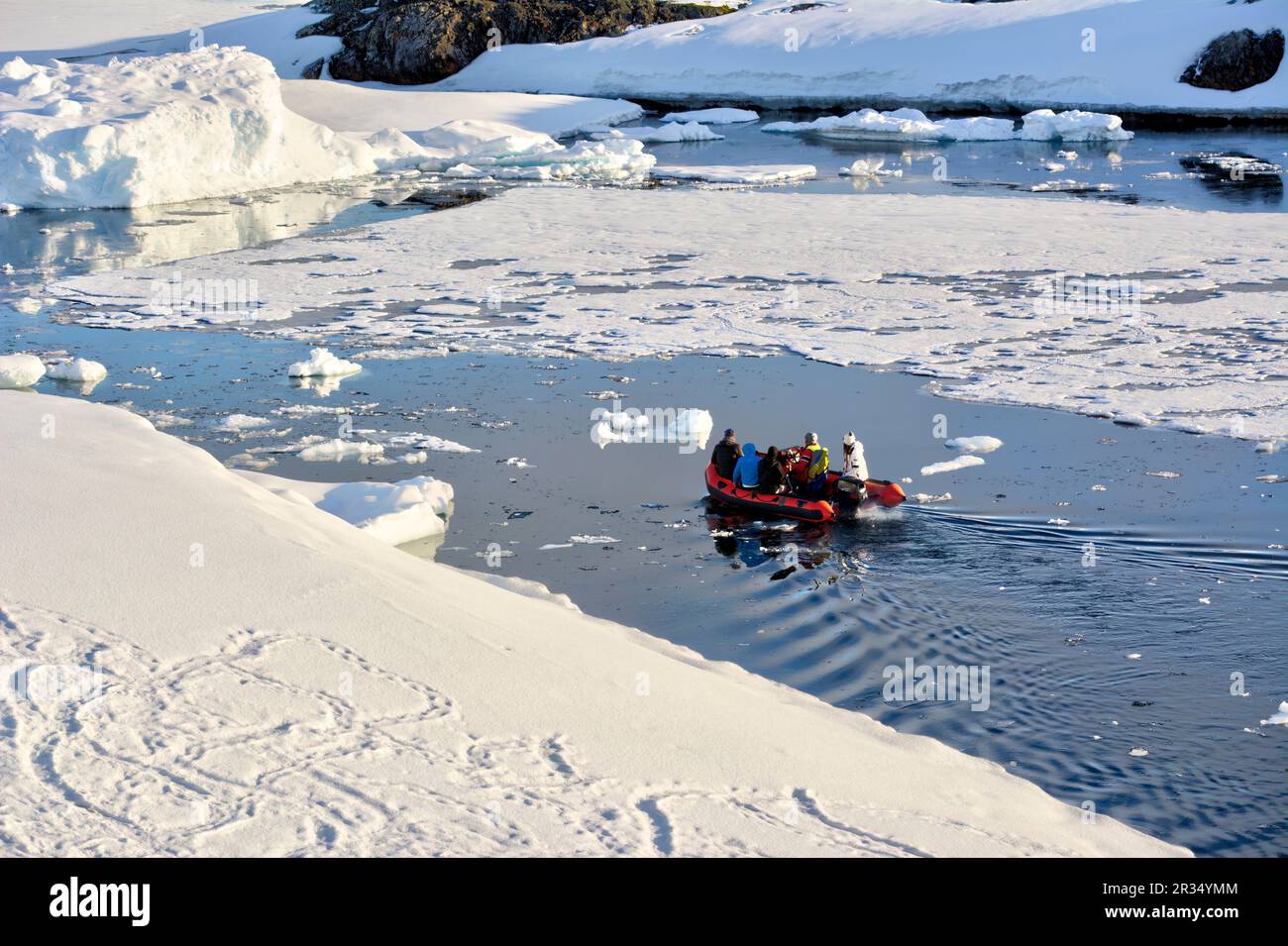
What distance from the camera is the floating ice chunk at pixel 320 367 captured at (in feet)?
51.6

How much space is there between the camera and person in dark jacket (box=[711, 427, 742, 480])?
12.2 m

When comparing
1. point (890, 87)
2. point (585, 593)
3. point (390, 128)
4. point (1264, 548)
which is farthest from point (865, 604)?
point (890, 87)

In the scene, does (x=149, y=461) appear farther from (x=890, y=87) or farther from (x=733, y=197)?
(x=890, y=87)

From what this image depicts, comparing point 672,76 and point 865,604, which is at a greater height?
point 672,76

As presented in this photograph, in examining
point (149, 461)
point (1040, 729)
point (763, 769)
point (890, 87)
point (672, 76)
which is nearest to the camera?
point (763, 769)

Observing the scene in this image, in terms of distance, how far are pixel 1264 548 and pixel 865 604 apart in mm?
3174

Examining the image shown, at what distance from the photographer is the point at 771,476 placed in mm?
11953

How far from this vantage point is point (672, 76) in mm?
52312

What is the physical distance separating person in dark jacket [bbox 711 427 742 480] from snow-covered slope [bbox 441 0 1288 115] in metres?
36.9

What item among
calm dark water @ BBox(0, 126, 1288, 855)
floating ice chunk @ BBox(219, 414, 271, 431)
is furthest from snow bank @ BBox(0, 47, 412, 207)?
floating ice chunk @ BBox(219, 414, 271, 431)

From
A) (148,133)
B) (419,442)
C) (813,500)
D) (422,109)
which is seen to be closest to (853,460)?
(813,500)

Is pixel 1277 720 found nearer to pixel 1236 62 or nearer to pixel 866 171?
pixel 866 171

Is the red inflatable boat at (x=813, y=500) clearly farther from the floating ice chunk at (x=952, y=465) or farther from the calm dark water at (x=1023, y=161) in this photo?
the calm dark water at (x=1023, y=161)

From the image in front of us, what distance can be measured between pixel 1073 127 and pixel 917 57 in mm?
9829
